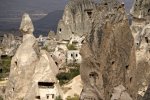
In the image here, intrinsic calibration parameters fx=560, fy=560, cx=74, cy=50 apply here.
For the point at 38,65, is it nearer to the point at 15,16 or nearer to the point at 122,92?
the point at 122,92

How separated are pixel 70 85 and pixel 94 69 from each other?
1001cm

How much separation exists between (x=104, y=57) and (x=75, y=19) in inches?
1972

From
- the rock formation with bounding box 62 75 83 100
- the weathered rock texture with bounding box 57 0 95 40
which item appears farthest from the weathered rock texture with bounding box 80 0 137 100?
the weathered rock texture with bounding box 57 0 95 40

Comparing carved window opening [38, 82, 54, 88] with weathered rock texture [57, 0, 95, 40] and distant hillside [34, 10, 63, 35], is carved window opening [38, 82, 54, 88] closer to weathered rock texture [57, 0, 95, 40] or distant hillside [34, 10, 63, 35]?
weathered rock texture [57, 0, 95, 40]

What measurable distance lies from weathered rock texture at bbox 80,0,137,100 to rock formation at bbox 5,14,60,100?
13.7 ft

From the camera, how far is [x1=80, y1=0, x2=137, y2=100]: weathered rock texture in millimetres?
13758

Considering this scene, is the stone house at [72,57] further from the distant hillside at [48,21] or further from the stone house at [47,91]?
the distant hillside at [48,21]

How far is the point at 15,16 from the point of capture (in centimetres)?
15550

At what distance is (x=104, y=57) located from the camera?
13789 millimetres

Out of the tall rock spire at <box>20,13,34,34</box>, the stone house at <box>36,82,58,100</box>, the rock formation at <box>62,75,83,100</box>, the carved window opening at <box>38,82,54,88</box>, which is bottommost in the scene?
the rock formation at <box>62,75,83,100</box>

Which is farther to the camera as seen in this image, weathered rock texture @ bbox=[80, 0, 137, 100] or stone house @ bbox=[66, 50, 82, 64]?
stone house @ bbox=[66, 50, 82, 64]

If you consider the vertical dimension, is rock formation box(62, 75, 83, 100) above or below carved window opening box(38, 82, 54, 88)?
below

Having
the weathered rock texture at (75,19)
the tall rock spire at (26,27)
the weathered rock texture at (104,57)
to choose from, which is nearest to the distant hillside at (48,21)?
the weathered rock texture at (75,19)

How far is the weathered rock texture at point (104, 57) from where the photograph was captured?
13758 mm
